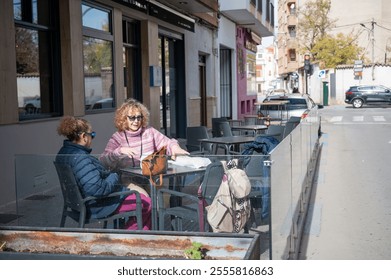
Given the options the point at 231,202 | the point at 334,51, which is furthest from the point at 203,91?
the point at 334,51

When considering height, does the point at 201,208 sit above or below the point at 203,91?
below

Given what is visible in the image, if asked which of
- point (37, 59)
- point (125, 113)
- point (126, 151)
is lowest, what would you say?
point (126, 151)

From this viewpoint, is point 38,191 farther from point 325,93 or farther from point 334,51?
point 334,51

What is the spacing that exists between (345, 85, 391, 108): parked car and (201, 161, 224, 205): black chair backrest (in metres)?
36.3

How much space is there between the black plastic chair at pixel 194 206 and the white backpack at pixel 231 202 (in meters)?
0.06

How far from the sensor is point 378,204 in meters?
8.05

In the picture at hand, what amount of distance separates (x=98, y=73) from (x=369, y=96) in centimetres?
3129

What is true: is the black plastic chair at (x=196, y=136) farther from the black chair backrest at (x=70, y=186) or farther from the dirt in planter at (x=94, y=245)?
the dirt in planter at (x=94, y=245)

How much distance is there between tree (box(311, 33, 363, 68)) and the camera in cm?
5156

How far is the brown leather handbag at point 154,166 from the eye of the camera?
181 inches

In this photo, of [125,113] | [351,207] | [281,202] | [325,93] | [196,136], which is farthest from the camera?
[325,93]

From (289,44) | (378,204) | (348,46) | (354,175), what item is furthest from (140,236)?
(289,44)

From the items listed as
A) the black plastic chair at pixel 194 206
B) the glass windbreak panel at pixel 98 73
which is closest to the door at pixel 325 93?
the glass windbreak panel at pixel 98 73

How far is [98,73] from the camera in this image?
10.8 meters
